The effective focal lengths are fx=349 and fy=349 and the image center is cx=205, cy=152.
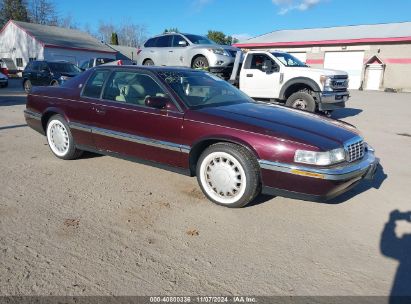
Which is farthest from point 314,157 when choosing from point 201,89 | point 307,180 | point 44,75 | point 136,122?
point 44,75

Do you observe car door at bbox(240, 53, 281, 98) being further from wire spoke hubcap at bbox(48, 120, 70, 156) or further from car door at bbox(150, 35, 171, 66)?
wire spoke hubcap at bbox(48, 120, 70, 156)

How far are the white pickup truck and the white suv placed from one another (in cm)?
46

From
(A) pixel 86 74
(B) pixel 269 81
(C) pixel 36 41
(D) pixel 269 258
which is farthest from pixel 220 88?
(C) pixel 36 41

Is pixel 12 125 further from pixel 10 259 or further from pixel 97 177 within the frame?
pixel 10 259

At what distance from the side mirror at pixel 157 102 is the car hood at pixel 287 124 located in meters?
0.45

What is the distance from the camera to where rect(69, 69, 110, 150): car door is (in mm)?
4938

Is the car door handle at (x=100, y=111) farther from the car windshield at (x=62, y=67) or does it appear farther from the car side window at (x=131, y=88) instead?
the car windshield at (x=62, y=67)

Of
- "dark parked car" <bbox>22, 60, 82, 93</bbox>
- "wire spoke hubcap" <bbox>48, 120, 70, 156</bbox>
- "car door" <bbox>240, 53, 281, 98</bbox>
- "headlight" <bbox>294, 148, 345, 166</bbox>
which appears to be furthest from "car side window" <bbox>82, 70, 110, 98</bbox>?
"dark parked car" <bbox>22, 60, 82, 93</bbox>

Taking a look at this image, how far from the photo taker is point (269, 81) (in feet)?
33.5

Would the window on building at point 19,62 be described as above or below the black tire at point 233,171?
above

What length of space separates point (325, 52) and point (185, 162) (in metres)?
31.2

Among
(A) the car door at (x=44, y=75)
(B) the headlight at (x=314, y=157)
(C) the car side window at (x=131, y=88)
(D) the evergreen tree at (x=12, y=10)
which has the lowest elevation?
(B) the headlight at (x=314, y=157)

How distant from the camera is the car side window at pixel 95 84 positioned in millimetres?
4977

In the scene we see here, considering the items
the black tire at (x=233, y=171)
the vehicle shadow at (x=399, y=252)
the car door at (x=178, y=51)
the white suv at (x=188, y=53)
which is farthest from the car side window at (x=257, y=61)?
the vehicle shadow at (x=399, y=252)
